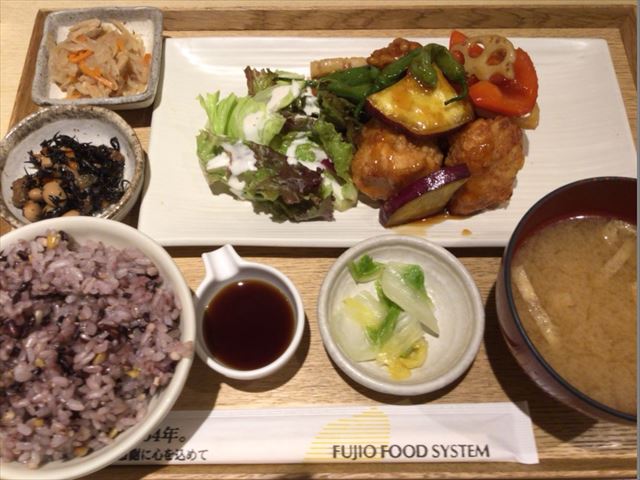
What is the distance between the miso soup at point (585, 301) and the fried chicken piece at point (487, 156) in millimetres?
353

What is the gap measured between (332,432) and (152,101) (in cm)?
172

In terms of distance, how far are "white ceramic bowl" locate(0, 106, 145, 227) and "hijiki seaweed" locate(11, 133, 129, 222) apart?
1.2 inches

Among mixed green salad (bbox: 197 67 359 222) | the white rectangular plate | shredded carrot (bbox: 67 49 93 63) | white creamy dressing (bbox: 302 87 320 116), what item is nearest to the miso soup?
the white rectangular plate

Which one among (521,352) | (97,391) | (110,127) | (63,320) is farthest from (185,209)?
(521,352)

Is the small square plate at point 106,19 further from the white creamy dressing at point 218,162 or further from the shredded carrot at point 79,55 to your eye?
the white creamy dressing at point 218,162

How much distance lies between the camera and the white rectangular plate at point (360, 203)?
→ 223 centimetres

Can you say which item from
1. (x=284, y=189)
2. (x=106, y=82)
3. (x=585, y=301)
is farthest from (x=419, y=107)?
(x=106, y=82)

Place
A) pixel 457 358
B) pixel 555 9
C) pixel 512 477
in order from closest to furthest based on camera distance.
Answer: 1. pixel 512 477
2. pixel 457 358
3. pixel 555 9

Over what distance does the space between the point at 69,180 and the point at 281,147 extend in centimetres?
97

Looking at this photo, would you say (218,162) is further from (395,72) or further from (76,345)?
(76,345)

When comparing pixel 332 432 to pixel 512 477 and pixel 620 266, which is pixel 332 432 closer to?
pixel 512 477

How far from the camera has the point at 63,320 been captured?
1.68m

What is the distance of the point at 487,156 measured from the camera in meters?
2.17

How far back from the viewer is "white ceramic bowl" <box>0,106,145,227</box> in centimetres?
222
